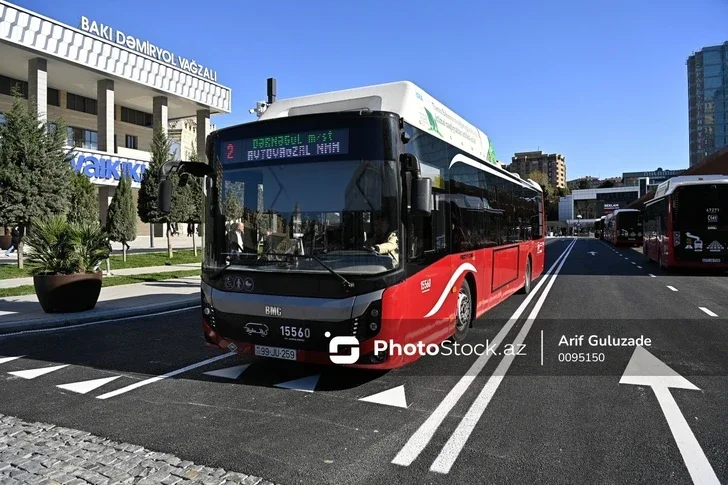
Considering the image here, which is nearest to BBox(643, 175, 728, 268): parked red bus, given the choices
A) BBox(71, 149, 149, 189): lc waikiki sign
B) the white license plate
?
the white license plate

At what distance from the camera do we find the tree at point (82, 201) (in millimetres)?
19922

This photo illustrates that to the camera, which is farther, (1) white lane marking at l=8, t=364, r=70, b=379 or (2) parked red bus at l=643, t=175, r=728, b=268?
(2) parked red bus at l=643, t=175, r=728, b=268

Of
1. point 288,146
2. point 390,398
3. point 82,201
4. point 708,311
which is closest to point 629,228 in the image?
point 708,311

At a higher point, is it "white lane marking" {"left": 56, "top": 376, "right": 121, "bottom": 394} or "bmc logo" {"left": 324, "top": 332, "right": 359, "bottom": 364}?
"bmc logo" {"left": 324, "top": 332, "right": 359, "bottom": 364}

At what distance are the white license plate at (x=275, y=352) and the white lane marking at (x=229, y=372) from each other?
80cm

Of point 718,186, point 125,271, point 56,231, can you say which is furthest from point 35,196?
point 718,186

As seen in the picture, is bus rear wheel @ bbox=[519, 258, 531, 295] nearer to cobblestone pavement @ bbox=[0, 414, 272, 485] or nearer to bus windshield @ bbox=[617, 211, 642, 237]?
cobblestone pavement @ bbox=[0, 414, 272, 485]

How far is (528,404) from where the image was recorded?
5.12 metres

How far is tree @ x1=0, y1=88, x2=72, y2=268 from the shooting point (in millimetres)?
18172

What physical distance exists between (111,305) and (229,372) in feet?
22.3

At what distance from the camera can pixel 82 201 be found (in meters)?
20.6

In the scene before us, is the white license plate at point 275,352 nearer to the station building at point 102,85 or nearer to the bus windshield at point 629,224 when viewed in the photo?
the station building at point 102,85

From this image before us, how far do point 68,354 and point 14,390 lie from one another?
1763mm

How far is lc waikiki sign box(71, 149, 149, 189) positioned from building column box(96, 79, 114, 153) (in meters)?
1.07
